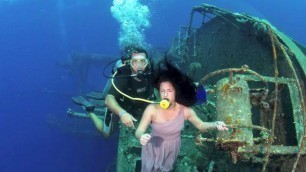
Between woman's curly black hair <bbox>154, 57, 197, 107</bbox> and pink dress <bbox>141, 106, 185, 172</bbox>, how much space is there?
17cm

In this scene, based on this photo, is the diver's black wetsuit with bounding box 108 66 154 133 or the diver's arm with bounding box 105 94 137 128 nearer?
the diver's arm with bounding box 105 94 137 128

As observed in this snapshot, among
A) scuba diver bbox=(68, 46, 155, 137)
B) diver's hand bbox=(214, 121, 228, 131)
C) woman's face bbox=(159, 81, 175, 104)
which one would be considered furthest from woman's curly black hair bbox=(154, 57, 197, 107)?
scuba diver bbox=(68, 46, 155, 137)

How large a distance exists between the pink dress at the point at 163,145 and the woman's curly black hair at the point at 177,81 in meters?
0.17

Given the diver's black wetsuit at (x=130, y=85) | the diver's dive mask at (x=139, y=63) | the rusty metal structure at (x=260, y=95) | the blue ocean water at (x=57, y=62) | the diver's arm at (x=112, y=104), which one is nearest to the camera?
the rusty metal structure at (x=260, y=95)

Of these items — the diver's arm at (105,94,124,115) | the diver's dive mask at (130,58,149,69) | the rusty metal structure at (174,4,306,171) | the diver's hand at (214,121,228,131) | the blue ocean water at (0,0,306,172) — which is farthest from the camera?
the blue ocean water at (0,0,306,172)

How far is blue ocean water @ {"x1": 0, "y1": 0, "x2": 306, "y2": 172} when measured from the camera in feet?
40.0

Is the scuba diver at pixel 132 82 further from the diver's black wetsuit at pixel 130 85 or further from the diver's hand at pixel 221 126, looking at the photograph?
the diver's hand at pixel 221 126

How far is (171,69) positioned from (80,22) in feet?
74.4

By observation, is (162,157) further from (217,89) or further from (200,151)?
(200,151)

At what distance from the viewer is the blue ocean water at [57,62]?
40.0ft

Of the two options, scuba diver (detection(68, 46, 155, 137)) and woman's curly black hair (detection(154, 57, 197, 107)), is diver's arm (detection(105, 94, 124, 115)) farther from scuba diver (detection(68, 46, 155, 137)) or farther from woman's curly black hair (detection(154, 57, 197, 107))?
woman's curly black hair (detection(154, 57, 197, 107))

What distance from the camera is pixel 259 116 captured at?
165 inches

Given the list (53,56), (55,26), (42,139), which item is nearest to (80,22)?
(55,26)

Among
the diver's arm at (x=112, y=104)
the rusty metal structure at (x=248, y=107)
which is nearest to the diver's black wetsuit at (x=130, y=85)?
the diver's arm at (x=112, y=104)
